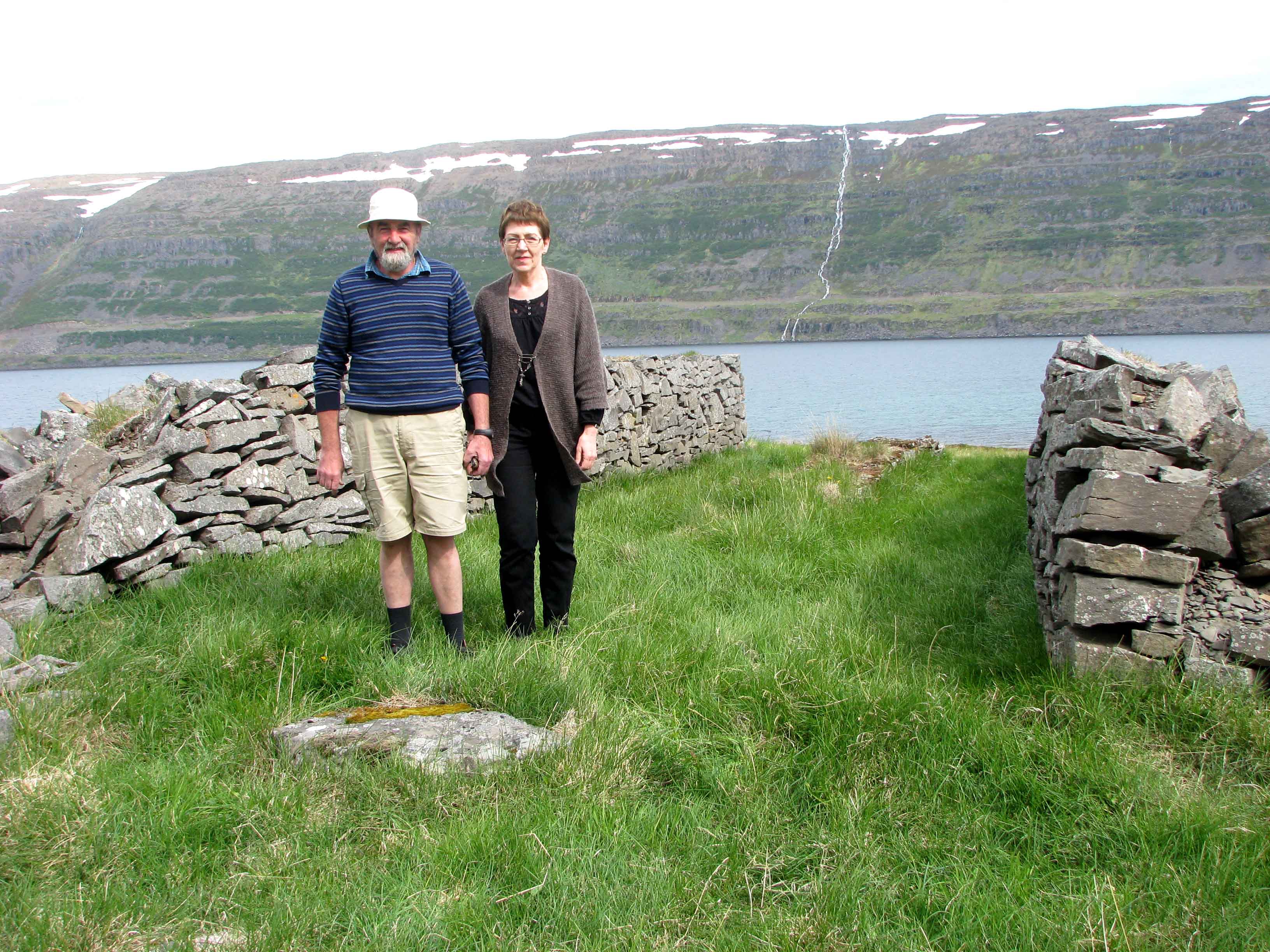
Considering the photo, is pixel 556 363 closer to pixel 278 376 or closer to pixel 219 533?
pixel 219 533

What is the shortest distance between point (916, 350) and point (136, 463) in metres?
75.9

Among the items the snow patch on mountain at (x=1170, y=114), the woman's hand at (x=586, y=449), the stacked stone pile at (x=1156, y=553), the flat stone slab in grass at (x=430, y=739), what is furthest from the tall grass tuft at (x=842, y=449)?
the snow patch on mountain at (x=1170, y=114)

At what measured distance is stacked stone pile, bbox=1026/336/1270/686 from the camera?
361 centimetres

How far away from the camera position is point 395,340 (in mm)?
4004

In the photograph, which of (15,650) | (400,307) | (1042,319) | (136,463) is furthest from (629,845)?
(1042,319)

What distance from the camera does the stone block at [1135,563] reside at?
12.2 ft

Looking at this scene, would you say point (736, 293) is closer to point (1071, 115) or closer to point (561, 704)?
point (1071, 115)

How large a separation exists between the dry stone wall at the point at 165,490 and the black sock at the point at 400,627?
2070 millimetres

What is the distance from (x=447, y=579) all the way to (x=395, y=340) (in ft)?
3.86

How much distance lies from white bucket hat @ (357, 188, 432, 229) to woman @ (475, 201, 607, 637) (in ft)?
1.57

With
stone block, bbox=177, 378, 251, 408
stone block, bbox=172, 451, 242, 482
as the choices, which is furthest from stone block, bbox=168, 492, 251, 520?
stone block, bbox=177, 378, 251, 408

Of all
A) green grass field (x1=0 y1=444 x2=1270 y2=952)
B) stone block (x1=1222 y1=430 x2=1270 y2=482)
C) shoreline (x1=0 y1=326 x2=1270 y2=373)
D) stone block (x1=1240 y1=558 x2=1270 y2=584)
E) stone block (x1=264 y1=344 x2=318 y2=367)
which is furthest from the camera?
shoreline (x1=0 y1=326 x2=1270 y2=373)

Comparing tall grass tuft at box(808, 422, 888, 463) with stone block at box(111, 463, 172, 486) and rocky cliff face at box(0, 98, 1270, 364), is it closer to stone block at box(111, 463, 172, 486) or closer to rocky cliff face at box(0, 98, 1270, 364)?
stone block at box(111, 463, 172, 486)

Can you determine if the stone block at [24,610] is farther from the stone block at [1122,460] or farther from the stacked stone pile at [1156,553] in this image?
the stone block at [1122,460]
